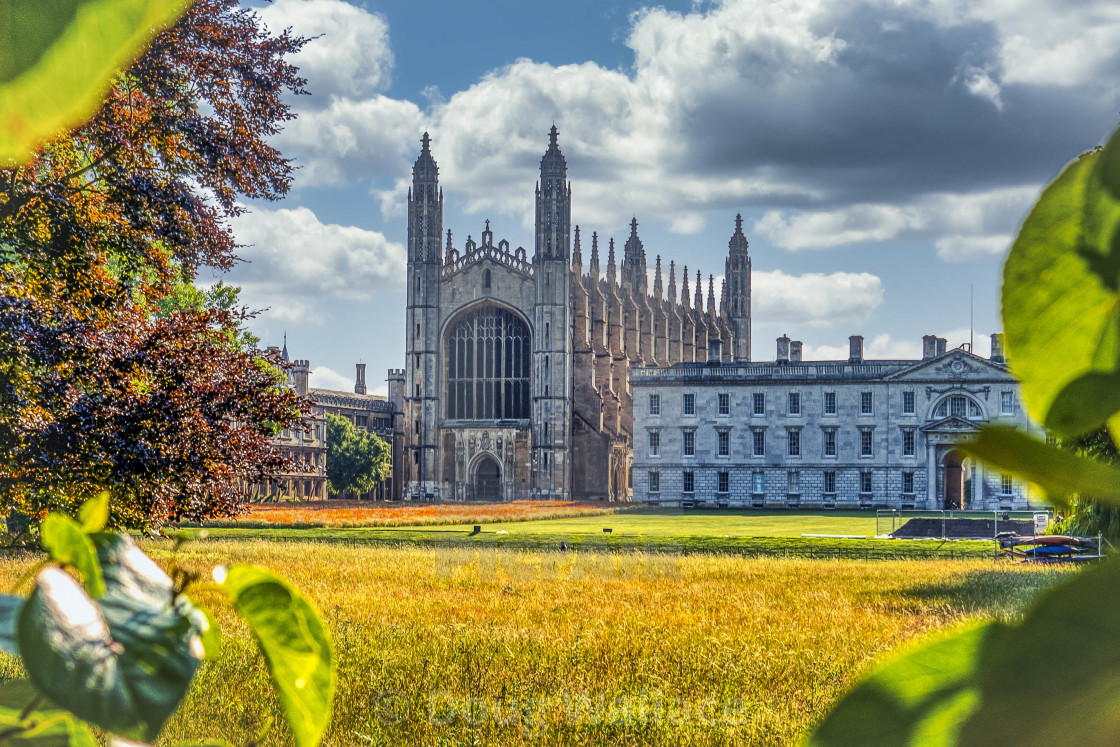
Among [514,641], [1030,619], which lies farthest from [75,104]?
[514,641]

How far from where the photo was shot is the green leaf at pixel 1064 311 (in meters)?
0.21

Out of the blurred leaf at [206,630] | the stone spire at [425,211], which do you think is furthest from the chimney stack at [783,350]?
the blurred leaf at [206,630]

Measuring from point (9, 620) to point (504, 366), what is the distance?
43.7 meters

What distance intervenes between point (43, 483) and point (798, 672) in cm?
458

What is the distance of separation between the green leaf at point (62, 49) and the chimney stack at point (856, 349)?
1654 inches

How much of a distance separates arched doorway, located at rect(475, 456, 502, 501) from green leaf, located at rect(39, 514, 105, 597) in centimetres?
4321

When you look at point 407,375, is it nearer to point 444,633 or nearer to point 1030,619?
point 444,633

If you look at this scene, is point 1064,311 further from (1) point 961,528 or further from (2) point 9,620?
(1) point 961,528

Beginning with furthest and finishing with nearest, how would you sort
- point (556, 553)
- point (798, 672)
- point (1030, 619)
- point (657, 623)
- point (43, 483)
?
point (556, 553), point (657, 623), point (798, 672), point (43, 483), point (1030, 619)

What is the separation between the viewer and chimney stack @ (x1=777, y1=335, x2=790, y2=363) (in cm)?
4194

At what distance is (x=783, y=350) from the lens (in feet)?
139

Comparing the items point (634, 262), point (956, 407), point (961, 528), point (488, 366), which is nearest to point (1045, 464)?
point (961, 528)

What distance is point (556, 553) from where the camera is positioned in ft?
52.7

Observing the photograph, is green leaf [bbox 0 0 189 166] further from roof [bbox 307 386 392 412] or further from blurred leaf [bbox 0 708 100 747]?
roof [bbox 307 386 392 412]
